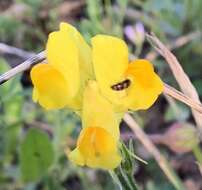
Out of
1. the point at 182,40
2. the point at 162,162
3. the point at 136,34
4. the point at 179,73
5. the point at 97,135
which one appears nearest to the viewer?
the point at 97,135

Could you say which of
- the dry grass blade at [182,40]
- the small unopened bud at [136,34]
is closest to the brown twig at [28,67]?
the small unopened bud at [136,34]

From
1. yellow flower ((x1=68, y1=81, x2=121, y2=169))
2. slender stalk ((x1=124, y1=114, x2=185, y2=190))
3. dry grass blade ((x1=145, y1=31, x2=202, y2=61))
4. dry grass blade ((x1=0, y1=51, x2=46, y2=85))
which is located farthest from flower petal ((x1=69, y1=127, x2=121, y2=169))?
dry grass blade ((x1=145, y1=31, x2=202, y2=61))

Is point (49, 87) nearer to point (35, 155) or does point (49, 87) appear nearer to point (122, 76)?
point (122, 76)

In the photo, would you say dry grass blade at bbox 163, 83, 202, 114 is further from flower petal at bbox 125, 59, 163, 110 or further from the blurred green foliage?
the blurred green foliage

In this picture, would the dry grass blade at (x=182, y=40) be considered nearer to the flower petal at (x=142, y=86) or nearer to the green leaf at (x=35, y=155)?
the green leaf at (x=35, y=155)

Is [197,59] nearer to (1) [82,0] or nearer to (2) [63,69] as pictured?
(1) [82,0]

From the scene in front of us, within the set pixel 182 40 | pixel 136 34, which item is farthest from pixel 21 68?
pixel 182 40

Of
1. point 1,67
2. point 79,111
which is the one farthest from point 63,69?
point 1,67
